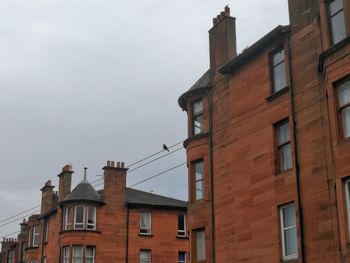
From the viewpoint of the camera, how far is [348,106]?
22.4 metres

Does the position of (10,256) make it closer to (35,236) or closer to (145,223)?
(35,236)

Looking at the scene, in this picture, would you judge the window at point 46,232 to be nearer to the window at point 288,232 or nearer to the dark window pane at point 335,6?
the window at point 288,232

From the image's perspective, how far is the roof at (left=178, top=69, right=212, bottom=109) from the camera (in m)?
34.0

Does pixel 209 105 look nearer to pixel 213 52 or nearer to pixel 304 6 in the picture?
pixel 213 52

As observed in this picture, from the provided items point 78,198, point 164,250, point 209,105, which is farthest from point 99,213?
point 209,105

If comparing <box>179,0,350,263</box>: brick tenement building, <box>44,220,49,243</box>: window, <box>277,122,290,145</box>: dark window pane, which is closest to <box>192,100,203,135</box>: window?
<box>179,0,350,263</box>: brick tenement building

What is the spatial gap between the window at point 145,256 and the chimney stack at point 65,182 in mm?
8531

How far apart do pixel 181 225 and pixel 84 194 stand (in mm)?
9097

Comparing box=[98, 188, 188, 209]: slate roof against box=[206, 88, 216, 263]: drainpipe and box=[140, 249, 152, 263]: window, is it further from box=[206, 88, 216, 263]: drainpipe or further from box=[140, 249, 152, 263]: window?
box=[206, 88, 216, 263]: drainpipe

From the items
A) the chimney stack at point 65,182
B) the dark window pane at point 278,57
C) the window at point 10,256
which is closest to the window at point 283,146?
the dark window pane at point 278,57

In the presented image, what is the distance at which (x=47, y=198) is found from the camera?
59094mm

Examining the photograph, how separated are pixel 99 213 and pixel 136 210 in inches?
130

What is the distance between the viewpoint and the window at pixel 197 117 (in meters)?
34.2

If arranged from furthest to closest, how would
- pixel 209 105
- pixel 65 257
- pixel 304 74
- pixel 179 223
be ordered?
pixel 179 223 → pixel 65 257 → pixel 209 105 → pixel 304 74
